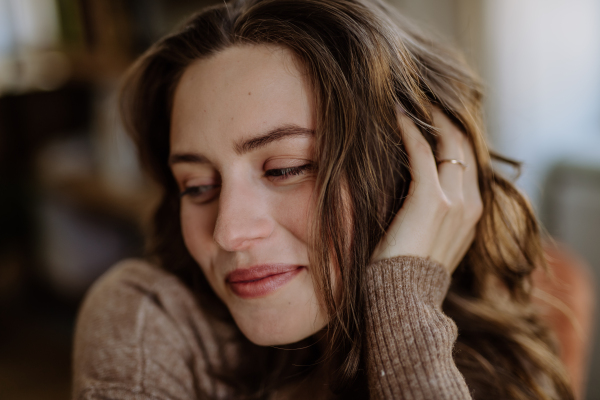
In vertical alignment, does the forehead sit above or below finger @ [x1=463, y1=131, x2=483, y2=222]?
above

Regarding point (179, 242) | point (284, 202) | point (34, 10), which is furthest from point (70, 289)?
point (284, 202)

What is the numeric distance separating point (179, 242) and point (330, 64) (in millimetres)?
568

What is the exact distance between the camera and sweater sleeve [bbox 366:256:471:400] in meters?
0.69

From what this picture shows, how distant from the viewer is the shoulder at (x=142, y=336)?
846mm

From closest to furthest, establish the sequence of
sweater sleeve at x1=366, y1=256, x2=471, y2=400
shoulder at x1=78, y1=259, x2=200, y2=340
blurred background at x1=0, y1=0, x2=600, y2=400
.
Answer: sweater sleeve at x1=366, y1=256, x2=471, y2=400, shoulder at x1=78, y1=259, x2=200, y2=340, blurred background at x1=0, y1=0, x2=600, y2=400

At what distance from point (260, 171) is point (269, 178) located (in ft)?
0.06

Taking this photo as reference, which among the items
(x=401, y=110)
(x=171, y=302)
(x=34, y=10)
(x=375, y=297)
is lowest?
(x=171, y=302)

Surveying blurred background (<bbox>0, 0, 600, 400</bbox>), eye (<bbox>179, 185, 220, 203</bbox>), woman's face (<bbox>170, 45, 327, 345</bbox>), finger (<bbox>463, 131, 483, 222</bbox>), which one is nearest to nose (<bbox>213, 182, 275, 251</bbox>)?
woman's face (<bbox>170, 45, 327, 345</bbox>)

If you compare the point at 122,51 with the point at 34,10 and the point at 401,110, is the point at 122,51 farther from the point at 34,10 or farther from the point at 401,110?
the point at 401,110

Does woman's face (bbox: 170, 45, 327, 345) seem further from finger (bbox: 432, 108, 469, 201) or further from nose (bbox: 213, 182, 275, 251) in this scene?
finger (bbox: 432, 108, 469, 201)

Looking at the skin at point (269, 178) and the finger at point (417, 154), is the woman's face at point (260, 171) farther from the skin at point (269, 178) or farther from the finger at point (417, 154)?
the finger at point (417, 154)

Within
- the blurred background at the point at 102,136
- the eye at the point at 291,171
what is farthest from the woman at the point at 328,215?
the blurred background at the point at 102,136

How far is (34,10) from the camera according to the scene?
2984mm

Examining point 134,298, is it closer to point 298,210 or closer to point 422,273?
point 298,210
